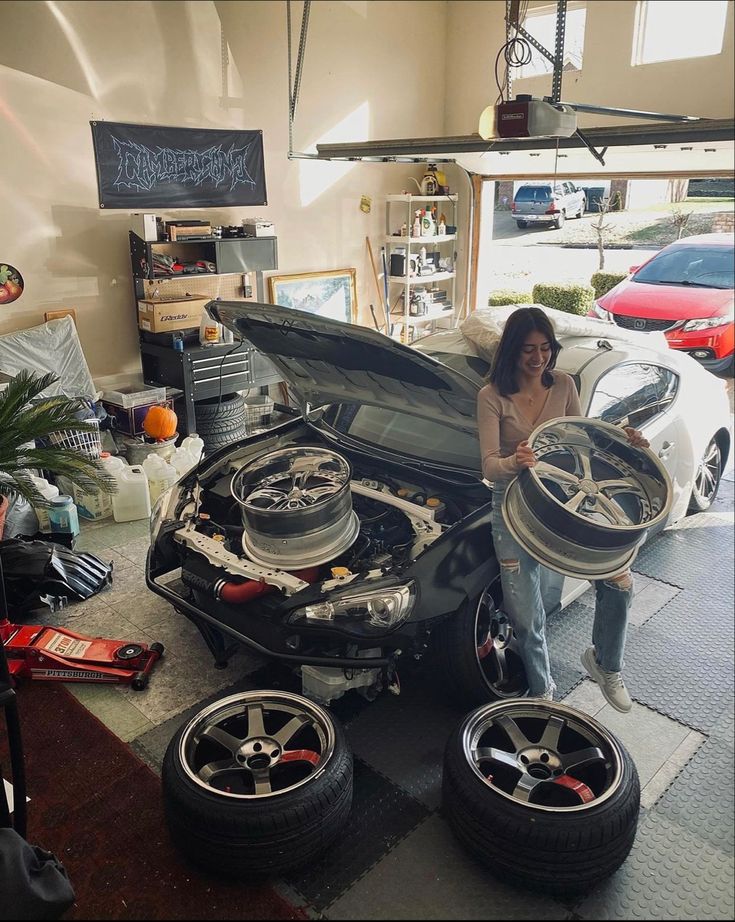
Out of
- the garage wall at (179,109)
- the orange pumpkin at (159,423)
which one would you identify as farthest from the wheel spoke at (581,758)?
the garage wall at (179,109)

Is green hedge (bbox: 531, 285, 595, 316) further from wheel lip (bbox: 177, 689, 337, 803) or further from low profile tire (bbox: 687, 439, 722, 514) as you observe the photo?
wheel lip (bbox: 177, 689, 337, 803)

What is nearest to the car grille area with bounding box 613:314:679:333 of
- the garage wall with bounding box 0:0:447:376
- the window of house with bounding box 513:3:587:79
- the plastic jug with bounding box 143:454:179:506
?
the window of house with bounding box 513:3:587:79

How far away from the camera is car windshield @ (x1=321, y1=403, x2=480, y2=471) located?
2947mm

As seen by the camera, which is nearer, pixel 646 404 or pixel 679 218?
pixel 646 404

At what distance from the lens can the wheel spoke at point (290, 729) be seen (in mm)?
2268

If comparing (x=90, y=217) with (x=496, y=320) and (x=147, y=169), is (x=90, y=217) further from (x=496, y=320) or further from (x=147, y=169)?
(x=496, y=320)

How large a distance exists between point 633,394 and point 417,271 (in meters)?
4.63

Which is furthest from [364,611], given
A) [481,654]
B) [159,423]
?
[159,423]

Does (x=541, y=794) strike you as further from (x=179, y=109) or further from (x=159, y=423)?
(x=179, y=109)

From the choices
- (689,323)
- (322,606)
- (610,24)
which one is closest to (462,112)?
(610,24)

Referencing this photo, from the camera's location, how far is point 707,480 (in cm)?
432

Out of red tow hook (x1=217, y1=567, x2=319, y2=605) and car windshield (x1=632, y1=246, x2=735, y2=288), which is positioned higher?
car windshield (x1=632, y1=246, x2=735, y2=288)

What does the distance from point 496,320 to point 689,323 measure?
3403mm

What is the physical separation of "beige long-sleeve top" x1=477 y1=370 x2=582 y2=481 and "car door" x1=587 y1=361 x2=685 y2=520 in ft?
1.54
